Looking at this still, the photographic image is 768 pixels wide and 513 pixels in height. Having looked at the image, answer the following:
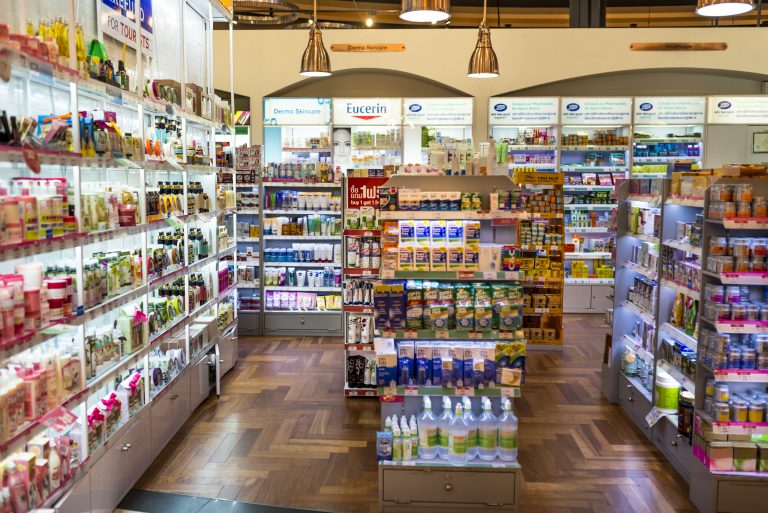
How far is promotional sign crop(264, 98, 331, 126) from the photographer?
10250 millimetres

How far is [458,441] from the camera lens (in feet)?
12.8

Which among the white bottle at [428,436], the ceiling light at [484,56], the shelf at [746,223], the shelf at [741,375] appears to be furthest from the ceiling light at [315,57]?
the shelf at [741,375]

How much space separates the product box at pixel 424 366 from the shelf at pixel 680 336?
1.75 meters

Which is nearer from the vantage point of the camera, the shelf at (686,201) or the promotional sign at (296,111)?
the shelf at (686,201)

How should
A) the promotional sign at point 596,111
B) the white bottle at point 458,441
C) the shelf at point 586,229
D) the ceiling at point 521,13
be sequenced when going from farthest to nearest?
the ceiling at point 521,13
the shelf at point 586,229
the promotional sign at point 596,111
the white bottle at point 458,441

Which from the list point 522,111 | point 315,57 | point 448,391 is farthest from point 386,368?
point 522,111

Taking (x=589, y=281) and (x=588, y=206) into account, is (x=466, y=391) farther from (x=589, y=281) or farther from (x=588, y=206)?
(x=588, y=206)

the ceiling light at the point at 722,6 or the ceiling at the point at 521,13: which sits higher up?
the ceiling at the point at 521,13

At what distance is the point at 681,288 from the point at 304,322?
17.0ft

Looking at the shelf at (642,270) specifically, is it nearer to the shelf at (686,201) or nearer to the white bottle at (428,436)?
the shelf at (686,201)

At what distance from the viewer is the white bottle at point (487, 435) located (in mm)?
3949

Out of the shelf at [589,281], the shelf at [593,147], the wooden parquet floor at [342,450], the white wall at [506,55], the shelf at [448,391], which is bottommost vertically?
the wooden parquet floor at [342,450]

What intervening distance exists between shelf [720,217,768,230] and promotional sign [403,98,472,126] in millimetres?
6493

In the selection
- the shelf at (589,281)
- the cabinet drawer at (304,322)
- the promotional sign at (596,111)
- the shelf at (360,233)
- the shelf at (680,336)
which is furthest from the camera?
the promotional sign at (596,111)
